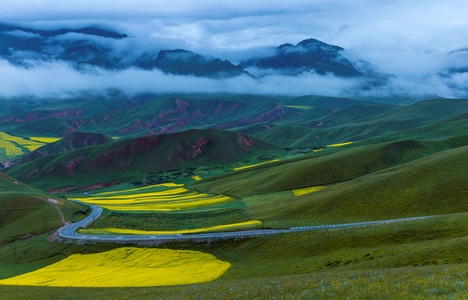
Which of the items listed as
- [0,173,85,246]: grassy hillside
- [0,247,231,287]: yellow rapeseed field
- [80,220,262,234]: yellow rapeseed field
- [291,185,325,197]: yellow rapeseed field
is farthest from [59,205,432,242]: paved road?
[291,185,325,197]: yellow rapeseed field

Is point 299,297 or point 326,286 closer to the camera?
point 299,297

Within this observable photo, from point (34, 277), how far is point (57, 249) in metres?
25.8

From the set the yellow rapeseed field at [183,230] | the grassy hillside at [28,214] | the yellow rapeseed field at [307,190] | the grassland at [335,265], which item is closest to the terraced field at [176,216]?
the yellow rapeseed field at [183,230]

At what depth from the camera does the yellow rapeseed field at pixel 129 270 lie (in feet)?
216

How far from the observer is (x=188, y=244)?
9106cm

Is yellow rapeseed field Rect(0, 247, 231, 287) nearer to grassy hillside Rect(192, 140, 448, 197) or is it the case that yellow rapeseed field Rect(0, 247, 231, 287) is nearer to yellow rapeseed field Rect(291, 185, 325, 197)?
yellow rapeseed field Rect(291, 185, 325, 197)


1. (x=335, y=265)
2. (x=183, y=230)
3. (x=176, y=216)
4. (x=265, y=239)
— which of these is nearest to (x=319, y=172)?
(x=176, y=216)

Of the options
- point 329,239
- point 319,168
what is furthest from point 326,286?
point 319,168

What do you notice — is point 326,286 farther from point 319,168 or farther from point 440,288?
point 319,168

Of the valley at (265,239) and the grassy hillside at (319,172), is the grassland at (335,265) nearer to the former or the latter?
the valley at (265,239)

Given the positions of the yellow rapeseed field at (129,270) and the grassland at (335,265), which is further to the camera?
the yellow rapeseed field at (129,270)

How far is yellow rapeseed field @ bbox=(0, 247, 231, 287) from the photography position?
6588 centimetres

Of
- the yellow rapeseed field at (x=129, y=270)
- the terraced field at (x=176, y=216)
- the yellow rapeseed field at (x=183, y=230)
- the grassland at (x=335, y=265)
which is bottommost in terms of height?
the terraced field at (x=176, y=216)

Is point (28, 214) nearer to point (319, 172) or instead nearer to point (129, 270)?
point (129, 270)
